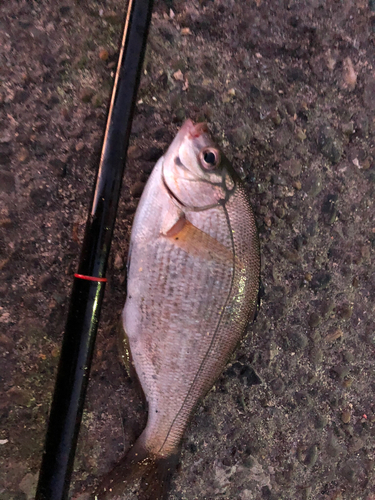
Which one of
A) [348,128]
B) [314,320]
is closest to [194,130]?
[348,128]

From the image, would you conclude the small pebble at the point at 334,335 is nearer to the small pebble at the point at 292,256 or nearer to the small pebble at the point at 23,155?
the small pebble at the point at 292,256

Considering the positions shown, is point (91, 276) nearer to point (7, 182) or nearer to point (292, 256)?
point (7, 182)

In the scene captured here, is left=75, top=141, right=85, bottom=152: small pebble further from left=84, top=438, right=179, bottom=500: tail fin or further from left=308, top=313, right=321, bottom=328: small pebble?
left=308, top=313, right=321, bottom=328: small pebble

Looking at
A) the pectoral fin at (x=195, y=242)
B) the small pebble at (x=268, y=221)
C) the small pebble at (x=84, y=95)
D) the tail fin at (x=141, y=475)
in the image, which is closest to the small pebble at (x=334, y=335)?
the small pebble at (x=268, y=221)

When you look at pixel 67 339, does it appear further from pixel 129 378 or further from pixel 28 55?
pixel 28 55

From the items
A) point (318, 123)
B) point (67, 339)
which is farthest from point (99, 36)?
point (67, 339)
